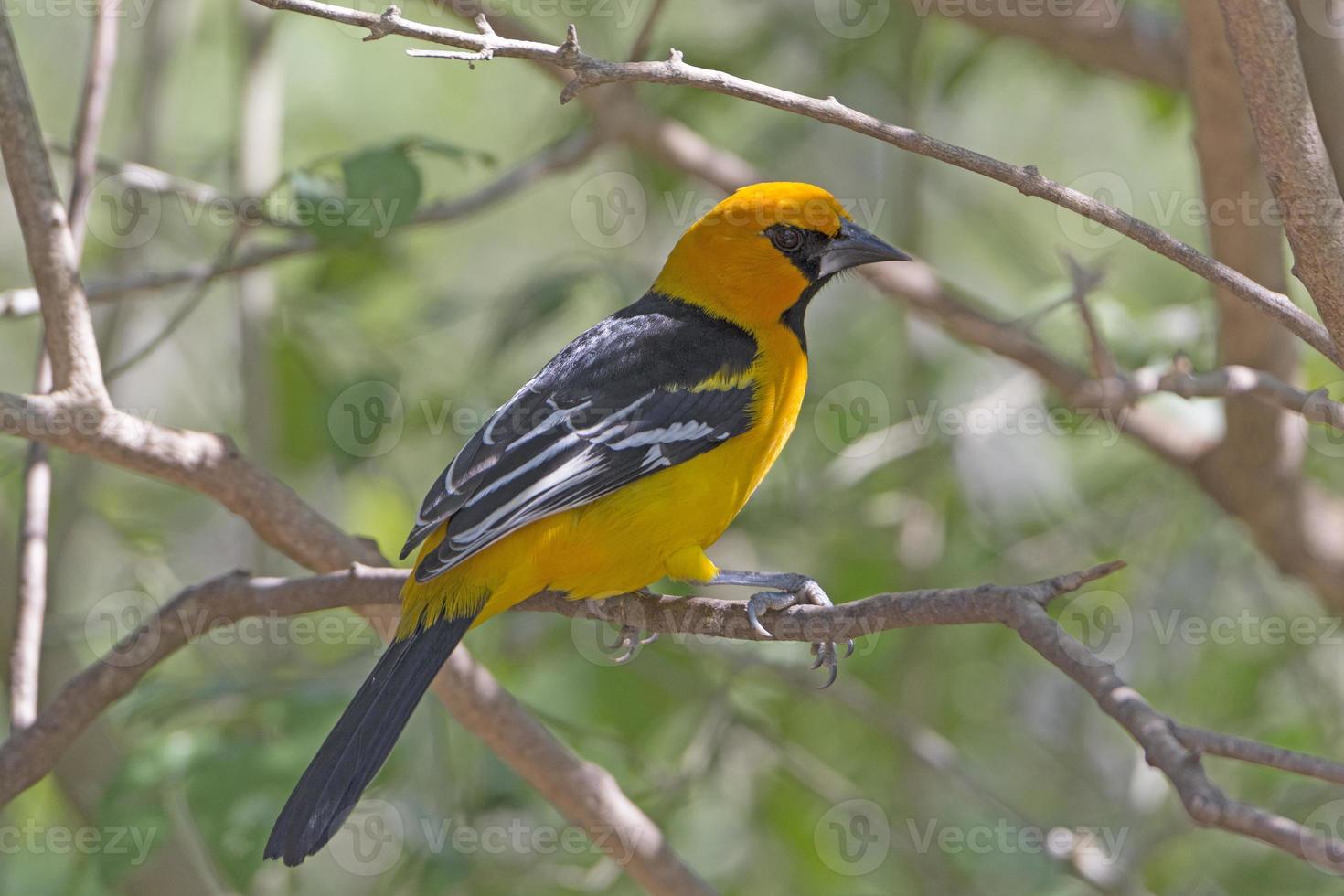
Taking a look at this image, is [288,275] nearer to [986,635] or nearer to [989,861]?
[986,635]

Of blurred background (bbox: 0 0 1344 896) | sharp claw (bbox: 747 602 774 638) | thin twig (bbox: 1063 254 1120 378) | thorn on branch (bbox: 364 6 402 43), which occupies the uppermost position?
thorn on branch (bbox: 364 6 402 43)

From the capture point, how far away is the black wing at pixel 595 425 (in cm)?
349

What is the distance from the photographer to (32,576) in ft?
11.8

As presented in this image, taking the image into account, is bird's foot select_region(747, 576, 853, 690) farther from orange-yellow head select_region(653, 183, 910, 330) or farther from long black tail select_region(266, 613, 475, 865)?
orange-yellow head select_region(653, 183, 910, 330)

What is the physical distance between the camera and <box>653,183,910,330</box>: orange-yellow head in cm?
427

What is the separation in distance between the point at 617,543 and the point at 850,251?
1.27 m

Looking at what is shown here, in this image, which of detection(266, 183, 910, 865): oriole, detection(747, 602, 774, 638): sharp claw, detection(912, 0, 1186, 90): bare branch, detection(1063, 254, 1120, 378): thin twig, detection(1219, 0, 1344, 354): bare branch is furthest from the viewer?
detection(912, 0, 1186, 90): bare branch

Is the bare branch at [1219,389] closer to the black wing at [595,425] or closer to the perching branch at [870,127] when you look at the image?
the perching branch at [870,127]

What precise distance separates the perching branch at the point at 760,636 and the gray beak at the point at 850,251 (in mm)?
1264

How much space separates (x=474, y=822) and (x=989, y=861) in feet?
4.85

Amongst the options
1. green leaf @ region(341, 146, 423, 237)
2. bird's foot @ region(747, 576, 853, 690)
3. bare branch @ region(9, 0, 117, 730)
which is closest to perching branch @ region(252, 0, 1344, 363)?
bird's foot @ region(747, 576, 853, 690)

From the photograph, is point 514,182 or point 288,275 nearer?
point 514,182

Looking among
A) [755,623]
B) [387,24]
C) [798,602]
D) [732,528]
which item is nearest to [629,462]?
[798,602]

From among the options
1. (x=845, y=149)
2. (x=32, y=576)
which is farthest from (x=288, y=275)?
(x=32, y=576)
